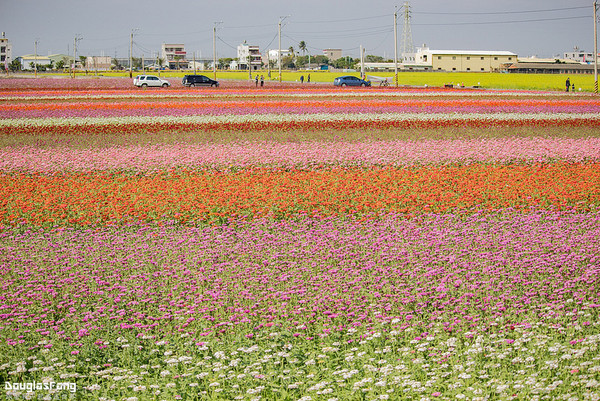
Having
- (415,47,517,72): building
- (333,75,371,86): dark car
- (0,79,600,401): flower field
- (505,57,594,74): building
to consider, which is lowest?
(0,79,600,401): flower field

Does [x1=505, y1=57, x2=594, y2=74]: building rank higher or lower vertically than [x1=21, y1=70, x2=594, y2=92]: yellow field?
higher

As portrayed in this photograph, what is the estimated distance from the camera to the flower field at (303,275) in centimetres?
580

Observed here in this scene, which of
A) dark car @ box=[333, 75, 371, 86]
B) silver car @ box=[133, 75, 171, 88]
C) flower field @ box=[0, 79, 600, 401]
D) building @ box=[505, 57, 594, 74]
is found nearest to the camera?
flower field @ box=[0, 79, 600, 401]

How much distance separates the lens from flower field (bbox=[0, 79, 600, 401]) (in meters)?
5.80

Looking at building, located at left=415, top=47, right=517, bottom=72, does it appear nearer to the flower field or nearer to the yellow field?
the yellow field

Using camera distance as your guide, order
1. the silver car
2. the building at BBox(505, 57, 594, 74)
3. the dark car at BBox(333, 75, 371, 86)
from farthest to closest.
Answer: the building at BBox(505, 57, 594, 74)
the dark car at BBox(333, 75, 371, 86)
the silver car

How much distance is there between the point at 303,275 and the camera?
8414 millimetres

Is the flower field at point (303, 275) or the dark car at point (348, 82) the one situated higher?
the dark car at point (348, 82)

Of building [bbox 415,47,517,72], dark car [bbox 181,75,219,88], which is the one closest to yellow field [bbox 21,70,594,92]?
dark car [bbox 181,75,219,88]

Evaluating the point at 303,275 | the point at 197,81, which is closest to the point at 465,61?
the point at 197,81

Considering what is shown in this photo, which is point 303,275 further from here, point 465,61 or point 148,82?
point 465,61

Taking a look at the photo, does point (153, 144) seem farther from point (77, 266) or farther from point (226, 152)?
point (77, 266)

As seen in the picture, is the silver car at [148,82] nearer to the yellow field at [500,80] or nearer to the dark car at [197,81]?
the dark car at [197,81]

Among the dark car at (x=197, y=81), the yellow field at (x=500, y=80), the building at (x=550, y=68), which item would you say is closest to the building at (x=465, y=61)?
the building at (x=550, y=68)
